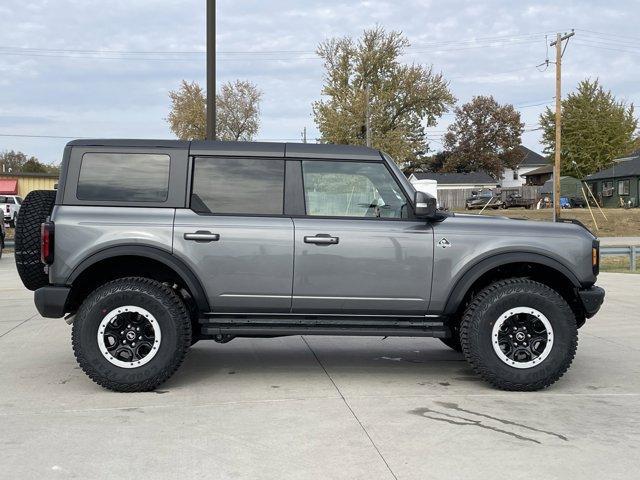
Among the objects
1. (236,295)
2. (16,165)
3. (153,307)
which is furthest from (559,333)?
(16,165)

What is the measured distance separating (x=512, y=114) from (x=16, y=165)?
235 feet

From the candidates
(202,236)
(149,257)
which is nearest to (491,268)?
(202,236)

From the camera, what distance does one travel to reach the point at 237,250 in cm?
539

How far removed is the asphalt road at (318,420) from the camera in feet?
12.7

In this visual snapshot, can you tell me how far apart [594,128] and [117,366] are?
203ft

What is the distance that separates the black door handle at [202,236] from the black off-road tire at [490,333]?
2139 millimetres

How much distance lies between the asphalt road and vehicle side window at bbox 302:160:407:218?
58.6 inches

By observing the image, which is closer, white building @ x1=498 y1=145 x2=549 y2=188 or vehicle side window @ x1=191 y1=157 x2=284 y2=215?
vehicle side window @ x1=191 y1=157 x2=284 y2=215

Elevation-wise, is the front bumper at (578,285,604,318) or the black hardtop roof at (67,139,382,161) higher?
the black hardtop roof at (67,139,382,161)

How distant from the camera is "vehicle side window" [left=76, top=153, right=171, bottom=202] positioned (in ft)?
18.0

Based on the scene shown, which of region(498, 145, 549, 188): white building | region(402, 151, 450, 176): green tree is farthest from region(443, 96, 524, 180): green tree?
region(498, 145, 549, 188): white building

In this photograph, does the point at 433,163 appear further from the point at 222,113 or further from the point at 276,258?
the point at 276,258

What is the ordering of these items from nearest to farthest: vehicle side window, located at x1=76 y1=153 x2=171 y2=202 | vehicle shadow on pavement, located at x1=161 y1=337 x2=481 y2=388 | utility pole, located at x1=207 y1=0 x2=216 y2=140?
vehicle side window, located at x1=76 y1=153 x2=171 y2=202
vehicle shadow on pavement, located at x1=161 y1=337 x2=481 y2=388
utility pole, located at x1=207 y1=0 x2=216 y2=140

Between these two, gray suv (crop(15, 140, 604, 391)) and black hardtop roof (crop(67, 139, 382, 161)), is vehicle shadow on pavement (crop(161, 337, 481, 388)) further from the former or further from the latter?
black hardtop roof (crop(67, 139, 382, 161))
